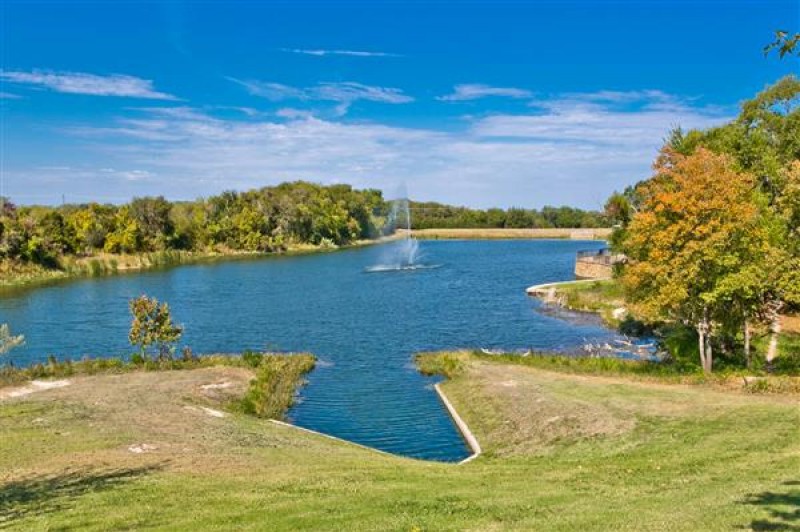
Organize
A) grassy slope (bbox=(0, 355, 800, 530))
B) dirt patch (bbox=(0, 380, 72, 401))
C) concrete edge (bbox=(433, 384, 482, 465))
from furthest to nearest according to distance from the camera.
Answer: dirt patch (bbox=(0, 380, 72, 401)), concrete edge (bbox=(433, 384, 482, 465)), grassy slope (bbox=(0, 355, 800, 530))

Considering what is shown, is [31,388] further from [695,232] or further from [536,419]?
[695,232]

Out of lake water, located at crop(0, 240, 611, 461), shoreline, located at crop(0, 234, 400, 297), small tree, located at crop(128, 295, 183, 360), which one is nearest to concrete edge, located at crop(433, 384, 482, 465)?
lake water, located at crop(0, 240, 611, 461)

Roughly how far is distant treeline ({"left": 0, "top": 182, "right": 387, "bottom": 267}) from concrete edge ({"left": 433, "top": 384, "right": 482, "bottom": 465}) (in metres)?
92.8

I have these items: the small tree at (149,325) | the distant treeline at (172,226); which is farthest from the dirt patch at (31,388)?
the distant treeline at (172,226)

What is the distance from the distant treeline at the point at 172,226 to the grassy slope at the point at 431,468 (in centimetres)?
9196

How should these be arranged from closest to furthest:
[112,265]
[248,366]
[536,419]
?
[536,419], [248,366], [112,265]

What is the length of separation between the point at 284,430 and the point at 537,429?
10.5m

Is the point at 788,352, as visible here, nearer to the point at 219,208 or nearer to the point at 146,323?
the point at 146,323

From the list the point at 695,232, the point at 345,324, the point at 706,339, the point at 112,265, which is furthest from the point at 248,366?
the point at 112,265

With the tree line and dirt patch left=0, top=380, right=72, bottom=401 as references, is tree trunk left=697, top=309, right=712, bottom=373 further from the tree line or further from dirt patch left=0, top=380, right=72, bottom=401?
dirt patch left=0, top=380, right=72, bottom=401

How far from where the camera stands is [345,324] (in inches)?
2425

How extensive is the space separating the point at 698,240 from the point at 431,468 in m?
20.8

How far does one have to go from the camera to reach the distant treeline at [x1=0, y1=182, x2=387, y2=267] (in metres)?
113

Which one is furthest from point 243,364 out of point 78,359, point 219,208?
point 219,208
